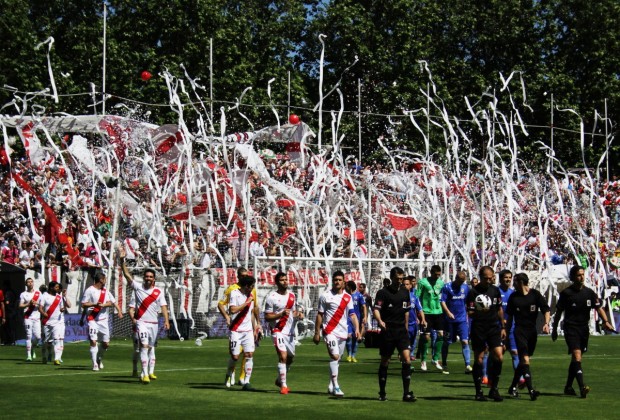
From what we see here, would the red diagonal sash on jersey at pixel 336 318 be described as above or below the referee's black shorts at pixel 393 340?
above

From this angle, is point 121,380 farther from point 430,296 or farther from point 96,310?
point 430,296

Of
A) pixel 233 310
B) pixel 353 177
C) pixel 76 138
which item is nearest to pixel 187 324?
pixel 76 138

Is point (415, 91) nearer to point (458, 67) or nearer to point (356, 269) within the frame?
point (458, 67)

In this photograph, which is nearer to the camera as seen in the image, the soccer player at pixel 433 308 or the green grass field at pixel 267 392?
the green grass field at pixel 267 392

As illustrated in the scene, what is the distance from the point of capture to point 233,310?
2125 cm

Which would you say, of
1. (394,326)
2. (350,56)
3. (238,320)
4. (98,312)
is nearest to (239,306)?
(238,320)

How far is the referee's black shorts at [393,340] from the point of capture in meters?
19.7

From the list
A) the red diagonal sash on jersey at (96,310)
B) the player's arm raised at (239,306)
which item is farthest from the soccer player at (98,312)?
the player's arm raised at (239,306)

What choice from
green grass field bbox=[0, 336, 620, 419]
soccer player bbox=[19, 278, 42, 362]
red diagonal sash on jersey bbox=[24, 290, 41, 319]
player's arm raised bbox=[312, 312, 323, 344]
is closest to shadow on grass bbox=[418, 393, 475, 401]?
green grass field bbox=[0, 336, 620, 419]

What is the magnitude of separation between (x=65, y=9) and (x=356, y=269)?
37.6m

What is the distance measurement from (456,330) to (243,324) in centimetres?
600

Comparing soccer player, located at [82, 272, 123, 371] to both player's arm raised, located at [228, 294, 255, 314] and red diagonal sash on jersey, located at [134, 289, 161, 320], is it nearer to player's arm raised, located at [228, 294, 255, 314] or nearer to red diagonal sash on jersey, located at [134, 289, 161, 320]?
red diagonal sash on jersey, located at [134, 289, 161, 320]

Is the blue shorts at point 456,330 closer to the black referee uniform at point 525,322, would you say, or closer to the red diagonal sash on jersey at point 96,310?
the black referee uniform at point 525,322

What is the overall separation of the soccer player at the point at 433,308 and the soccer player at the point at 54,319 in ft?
25.2
